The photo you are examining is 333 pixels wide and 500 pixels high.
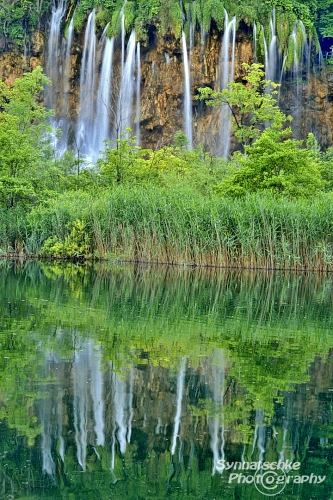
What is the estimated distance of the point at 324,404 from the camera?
6.39 m

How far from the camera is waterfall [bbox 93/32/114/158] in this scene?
41.3 metres

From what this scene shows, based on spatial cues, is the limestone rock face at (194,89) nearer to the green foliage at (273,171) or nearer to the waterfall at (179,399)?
the green foliage at (273,171)

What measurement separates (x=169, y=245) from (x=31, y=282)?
630 cm

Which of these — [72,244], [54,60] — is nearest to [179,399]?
[72,244]

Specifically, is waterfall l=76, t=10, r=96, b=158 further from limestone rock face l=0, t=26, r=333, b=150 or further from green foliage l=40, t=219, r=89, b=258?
green foliage l=40, t=219, r=89, b=258

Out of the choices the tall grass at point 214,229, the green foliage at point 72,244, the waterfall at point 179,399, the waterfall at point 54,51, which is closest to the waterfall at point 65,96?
the waterfall at point 54,51

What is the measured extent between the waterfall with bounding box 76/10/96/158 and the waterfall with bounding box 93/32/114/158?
400 millimetres

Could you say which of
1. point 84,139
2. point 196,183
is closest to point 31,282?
point 196,183

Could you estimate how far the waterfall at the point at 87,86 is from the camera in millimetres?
42094

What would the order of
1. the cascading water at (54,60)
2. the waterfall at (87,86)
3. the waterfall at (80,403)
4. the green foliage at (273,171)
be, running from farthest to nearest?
the cascading water at (54,60) < the waterfall at (87,86) < the green foliage at (273,171) < the waterfall at (80,403)

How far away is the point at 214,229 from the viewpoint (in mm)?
21172

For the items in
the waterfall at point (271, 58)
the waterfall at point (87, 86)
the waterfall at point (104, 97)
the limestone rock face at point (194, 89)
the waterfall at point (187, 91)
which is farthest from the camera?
the waterfall at point (87, 86)

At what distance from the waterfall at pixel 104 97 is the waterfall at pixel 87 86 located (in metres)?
0.40

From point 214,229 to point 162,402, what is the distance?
15132mm
